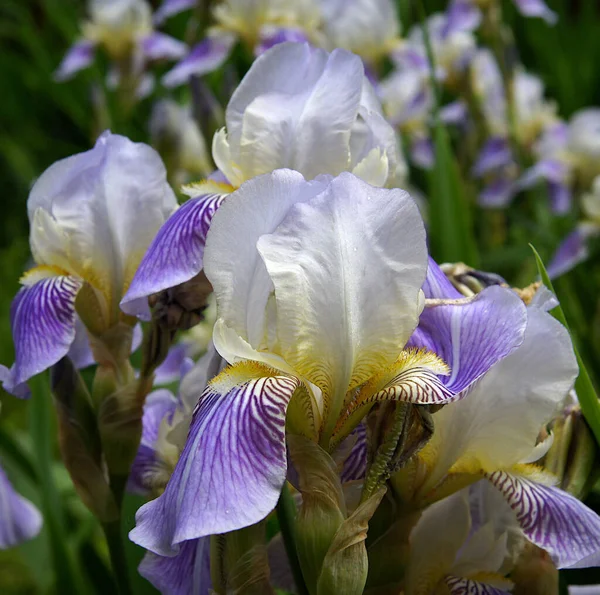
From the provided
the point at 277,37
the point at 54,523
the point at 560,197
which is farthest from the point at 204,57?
the point at 54,523

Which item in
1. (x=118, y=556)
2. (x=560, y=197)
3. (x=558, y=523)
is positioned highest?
(x=558, y=523)

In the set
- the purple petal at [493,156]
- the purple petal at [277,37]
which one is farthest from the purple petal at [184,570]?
the purple petal at [493,156]

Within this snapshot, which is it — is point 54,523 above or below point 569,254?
above

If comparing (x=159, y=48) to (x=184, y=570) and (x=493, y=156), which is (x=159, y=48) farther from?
(x=184, y=570)

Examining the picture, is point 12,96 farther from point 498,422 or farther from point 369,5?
point 498,422

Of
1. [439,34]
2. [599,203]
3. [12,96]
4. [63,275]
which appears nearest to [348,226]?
[63,275]

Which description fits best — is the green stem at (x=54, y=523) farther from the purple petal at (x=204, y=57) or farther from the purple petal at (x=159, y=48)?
the purple petal at (x=159, y=48)
